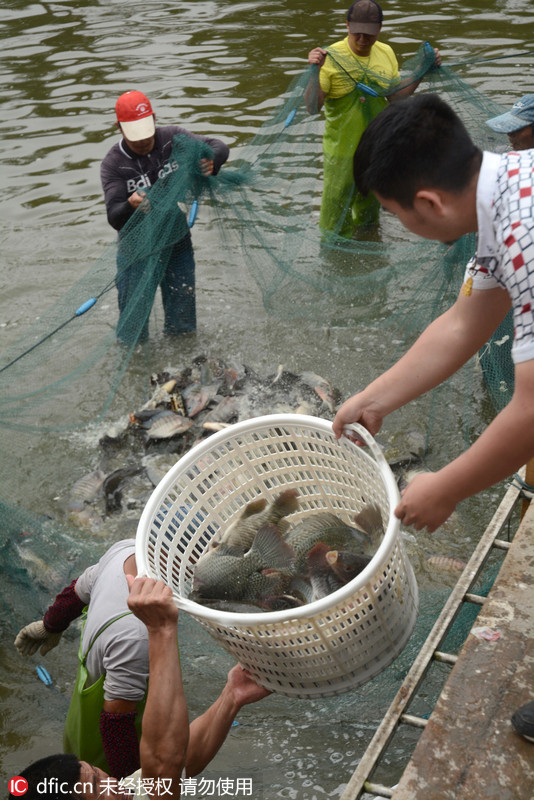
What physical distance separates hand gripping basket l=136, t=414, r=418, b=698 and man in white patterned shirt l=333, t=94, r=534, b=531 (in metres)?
0.30

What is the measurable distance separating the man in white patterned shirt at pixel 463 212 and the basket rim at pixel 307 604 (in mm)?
155

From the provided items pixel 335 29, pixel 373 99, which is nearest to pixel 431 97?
pixel 373 99

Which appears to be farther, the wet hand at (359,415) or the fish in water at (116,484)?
the fish in water at (116,484)

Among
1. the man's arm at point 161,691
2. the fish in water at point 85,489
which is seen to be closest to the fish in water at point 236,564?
the man's arm at point 161,691

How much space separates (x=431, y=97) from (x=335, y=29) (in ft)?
35.2

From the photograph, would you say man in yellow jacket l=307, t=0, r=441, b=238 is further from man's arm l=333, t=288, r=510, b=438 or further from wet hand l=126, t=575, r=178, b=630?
wet hand l=126, t=575, r=178, b=630

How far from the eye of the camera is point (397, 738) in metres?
2.97

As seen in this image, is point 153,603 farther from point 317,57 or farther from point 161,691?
point 317,57

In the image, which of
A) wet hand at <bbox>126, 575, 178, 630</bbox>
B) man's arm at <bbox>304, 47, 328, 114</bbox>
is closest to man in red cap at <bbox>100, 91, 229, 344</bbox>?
man's arm at <bbox>304, 47, 328, 114</bbox>

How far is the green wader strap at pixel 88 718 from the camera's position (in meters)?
2.49

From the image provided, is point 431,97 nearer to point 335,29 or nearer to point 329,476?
point 329,476

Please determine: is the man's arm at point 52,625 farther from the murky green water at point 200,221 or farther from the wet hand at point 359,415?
the wet hand at point 359,415

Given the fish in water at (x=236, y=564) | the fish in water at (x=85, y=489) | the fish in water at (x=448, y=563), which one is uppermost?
the fish in water at (x=236, y=564)

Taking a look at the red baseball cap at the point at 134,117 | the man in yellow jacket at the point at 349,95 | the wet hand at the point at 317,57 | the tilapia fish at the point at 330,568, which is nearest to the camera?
the tilapia fish at the point at 330,568
